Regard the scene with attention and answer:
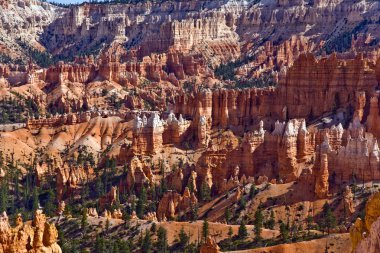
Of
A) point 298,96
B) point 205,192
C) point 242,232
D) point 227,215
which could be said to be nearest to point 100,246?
point 242,232

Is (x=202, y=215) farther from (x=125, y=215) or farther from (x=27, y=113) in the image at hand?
(x=27, y=113)

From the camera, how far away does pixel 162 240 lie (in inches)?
2389

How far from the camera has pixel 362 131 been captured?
79625 millimetres

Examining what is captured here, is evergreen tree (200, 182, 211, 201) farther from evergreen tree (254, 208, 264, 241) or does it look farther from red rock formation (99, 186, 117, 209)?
evergreen tree (254, 208, 264, 241)

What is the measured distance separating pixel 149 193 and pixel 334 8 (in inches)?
4489

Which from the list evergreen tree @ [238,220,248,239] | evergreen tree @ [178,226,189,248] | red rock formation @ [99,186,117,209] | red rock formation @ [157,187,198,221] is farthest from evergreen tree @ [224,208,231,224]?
red rock formation @ [99,186,117,209]

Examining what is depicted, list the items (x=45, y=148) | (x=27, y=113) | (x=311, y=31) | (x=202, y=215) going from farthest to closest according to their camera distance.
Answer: (x=311, y=31), (x=27, y=113), (x=45, y=148), (x=202, y=215)

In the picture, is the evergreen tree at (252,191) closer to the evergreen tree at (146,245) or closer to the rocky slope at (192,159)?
the rocky slope at (192,159)

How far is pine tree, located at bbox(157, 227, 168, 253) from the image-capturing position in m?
59.9

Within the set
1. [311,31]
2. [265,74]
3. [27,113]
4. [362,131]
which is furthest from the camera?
[311,31]

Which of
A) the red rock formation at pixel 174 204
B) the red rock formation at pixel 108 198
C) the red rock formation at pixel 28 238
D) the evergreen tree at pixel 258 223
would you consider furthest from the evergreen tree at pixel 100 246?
the red rock formation at pixel 28 238

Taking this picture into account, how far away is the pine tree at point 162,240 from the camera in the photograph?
197 ft

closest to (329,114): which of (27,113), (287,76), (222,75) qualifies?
(287,76)

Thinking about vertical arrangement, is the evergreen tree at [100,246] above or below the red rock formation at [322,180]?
below
